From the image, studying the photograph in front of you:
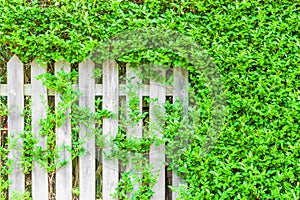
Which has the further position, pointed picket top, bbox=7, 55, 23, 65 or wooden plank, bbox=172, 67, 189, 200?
wooden plank, bbox=172, 67, 189, 200

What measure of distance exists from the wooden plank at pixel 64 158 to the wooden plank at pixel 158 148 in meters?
0.65

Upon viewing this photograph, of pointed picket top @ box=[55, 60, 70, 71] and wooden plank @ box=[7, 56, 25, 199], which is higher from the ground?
pointed picket top @ box=[55, 60, 70, 71]

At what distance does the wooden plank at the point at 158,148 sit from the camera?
272cm

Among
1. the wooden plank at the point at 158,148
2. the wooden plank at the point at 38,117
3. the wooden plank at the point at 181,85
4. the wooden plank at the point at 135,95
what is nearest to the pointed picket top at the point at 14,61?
the wooden plank at the point at 38,117

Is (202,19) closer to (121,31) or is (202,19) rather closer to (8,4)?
(121,31)

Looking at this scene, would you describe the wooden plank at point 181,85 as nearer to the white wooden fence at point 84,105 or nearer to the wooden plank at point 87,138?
the white wooden fence at point 84,105

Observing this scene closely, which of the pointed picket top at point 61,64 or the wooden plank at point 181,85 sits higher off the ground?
the pointed picket top at point 61,64

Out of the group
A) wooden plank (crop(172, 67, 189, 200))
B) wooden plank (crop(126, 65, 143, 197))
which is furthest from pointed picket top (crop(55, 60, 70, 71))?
wooden plank (crop(172, 67, 189, 200))

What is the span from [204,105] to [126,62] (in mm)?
698

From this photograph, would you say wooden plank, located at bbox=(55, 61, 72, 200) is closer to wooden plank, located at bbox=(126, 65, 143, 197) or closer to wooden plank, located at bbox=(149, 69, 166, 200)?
wooden plank, located at bbox=(126, 65, 143, 197)

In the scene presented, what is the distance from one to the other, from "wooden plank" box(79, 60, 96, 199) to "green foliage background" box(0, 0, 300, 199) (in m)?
0.14

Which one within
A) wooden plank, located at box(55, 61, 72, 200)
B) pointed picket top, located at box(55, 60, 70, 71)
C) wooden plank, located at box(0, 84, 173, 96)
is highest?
pointed picket top, located at box(55, 60, 70, 71)

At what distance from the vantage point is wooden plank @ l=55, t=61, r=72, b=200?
270 centimetres

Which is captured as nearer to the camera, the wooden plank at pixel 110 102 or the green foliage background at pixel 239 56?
the green foliage background at pixel 239 56
